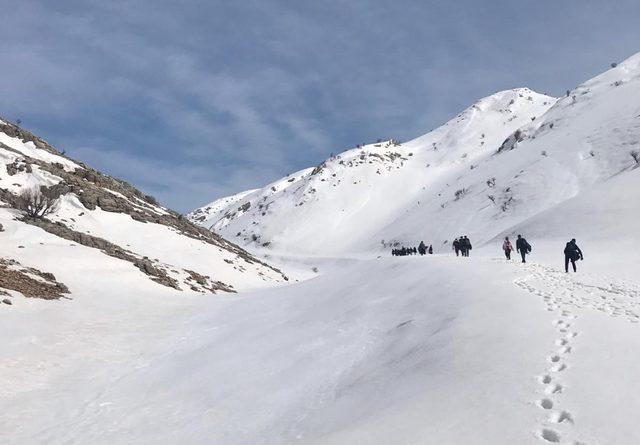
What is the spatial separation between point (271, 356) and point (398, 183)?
121 m

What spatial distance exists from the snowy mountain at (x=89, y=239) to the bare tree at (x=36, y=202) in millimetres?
362

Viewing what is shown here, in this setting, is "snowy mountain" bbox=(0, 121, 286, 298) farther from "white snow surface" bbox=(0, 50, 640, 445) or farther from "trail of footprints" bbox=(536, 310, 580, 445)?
"trail of footprints" bbox=(536, 310, 580, 445)

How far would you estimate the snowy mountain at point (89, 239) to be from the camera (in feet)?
85.6

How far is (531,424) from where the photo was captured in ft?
19.3

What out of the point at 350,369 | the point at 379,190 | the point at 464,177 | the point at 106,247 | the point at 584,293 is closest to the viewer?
the point at 350,369

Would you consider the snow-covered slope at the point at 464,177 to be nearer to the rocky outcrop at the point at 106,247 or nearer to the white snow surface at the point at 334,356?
the white snow surface at the point at 334,356

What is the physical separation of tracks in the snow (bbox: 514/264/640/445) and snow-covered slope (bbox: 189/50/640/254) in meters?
50.8

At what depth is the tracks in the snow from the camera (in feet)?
19.3

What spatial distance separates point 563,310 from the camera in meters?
11.5

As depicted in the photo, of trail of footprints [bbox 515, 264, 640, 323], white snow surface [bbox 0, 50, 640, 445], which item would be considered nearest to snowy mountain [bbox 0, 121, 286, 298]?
white snow surface [bbox 0, 50, 640, 445]

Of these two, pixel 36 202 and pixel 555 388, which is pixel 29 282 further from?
pixel 555 388

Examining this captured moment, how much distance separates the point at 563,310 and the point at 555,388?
206 inches

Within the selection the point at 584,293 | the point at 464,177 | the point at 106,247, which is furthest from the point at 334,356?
the point at 464,177

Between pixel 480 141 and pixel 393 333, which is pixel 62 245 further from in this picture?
pixel 480 141
